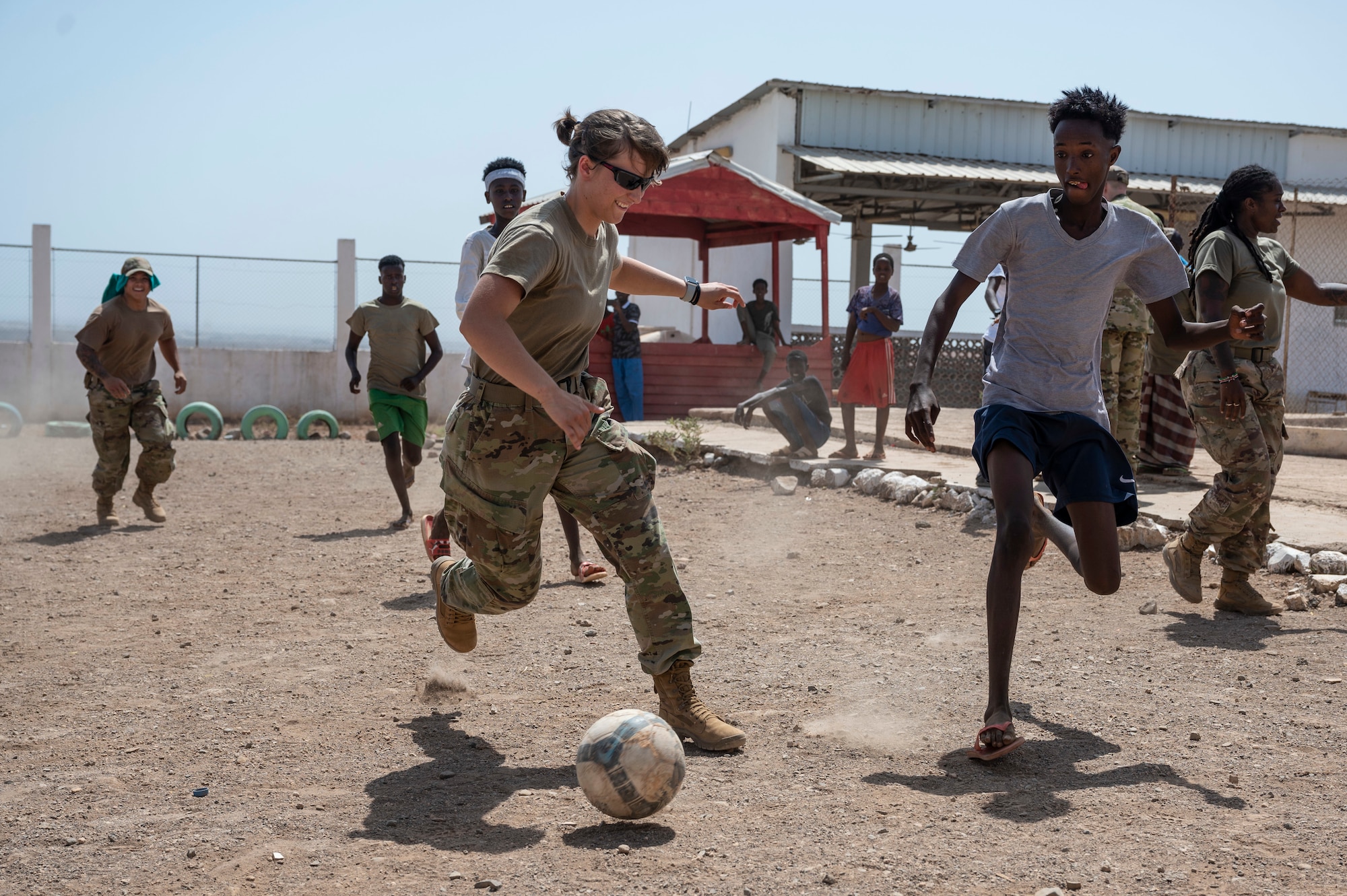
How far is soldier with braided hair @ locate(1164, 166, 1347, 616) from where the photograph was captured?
17.1ft

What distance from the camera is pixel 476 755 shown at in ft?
12.4

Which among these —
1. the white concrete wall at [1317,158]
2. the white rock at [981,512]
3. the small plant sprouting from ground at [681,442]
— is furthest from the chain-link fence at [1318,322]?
the white rock at [981,512]

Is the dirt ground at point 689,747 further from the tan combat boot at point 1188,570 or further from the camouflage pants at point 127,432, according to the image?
the camouflage pants at point 127,432

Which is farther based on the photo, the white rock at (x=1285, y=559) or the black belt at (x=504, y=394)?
the white rock at (x=1285, y=559)

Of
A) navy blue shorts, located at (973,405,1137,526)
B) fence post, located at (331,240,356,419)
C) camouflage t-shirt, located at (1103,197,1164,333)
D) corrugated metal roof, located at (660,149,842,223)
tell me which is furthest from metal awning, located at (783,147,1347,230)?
navy blue shorts, located at (973,405,1137,526)

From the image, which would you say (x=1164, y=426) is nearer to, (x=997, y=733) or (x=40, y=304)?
(x=997, y=733)

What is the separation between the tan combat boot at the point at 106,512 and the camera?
891cm

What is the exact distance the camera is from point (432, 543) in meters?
5.70

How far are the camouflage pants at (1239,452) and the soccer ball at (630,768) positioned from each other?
331 cm

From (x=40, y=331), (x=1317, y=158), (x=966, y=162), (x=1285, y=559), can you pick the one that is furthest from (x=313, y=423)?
(x=1317, y=158)

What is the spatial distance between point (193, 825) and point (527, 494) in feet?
4.13

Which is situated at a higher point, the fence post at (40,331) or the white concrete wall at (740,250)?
the white concrete wall at (740,250)

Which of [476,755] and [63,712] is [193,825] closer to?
[476,755]

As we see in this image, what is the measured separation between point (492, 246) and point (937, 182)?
17213 millimetres
